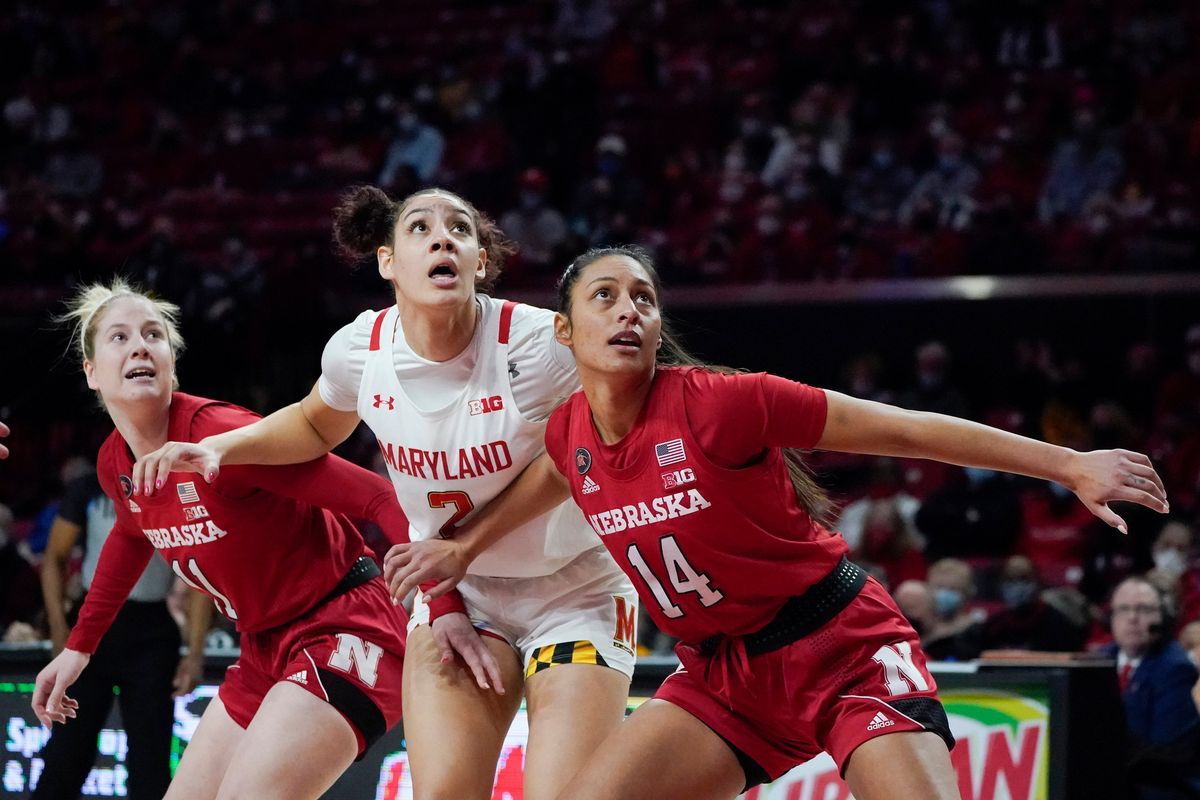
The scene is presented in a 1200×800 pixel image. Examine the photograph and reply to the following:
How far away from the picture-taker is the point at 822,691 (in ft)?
11.3

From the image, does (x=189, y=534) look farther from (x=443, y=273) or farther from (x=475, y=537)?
(x=443, y=273)

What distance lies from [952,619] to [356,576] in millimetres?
4406

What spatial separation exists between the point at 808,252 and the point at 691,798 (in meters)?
9.72

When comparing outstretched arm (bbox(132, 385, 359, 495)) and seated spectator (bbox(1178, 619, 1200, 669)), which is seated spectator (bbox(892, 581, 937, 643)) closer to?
seated spectator (bbox(1178, 619, 1200, 669))

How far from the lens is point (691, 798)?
348 cm

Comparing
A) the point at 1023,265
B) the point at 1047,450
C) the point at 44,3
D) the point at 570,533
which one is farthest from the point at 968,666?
the point at 44,3

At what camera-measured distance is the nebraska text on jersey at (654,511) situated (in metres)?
3.40

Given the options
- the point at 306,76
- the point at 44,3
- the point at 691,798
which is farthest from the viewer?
the point at 44,3

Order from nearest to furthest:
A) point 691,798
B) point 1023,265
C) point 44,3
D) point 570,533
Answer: point 691,798 < point 570,533 < point 1023,265 < point 44,3

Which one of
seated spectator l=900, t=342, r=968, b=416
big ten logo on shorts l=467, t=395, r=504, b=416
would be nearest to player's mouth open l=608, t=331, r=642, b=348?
big ten logo on shorts l=467, t=395, r=504, b=416

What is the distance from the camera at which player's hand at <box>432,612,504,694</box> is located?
3.80 m

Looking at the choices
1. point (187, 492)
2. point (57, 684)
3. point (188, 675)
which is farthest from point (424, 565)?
point (188, 675)

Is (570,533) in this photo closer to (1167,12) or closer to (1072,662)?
(1072,662)

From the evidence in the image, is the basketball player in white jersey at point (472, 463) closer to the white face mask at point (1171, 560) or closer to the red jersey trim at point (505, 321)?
the red jersey trim at point (505, 321)
